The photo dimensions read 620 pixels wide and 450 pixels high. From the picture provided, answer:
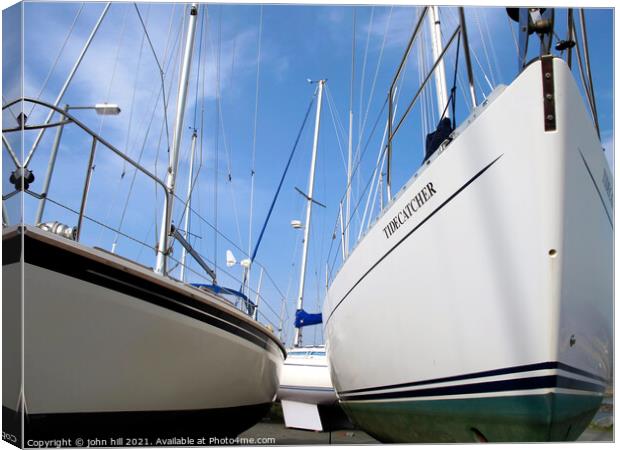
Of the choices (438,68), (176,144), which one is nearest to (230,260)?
(176,144)

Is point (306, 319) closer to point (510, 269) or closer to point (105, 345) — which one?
point (105, 345)

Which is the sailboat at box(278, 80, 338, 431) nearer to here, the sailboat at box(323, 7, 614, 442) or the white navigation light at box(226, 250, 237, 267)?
the white navigation light at box(226, 250, 237, 267)

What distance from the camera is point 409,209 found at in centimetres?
291

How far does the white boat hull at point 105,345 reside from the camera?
226 centimetres

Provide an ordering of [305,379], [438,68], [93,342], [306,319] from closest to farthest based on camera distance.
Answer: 1. [93,342]
2. [438,68]
3. [305,379]
4. [306,319]

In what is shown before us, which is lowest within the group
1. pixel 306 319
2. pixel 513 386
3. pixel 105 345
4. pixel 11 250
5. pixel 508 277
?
pixel 513 386

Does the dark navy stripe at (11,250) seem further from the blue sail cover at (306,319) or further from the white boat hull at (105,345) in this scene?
the blue sail cover at (306,319)

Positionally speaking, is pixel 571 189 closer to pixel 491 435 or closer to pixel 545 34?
pixel 545 34

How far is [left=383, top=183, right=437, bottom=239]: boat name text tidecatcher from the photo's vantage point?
108 inches

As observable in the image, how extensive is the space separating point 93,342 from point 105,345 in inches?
2.4

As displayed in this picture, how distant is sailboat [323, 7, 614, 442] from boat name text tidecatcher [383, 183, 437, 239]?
0.04ft

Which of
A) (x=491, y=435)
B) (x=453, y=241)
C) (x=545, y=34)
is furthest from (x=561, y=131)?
(x=491, y=435)

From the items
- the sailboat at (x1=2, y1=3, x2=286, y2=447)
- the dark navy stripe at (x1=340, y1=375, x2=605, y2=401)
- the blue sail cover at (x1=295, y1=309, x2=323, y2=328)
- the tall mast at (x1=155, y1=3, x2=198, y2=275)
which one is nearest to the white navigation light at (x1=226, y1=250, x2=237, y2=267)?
the tall mast at (x1=155, y1=3, x2=198, y2=275)

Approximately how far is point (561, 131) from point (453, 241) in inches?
28.0
